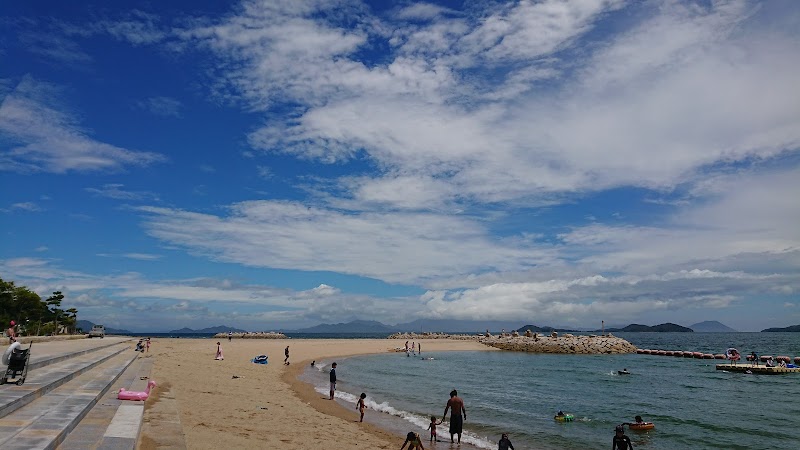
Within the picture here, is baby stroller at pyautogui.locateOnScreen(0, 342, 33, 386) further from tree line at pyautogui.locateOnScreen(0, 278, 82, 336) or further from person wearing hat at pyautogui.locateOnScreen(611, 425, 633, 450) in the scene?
Answer: tree line at pyautogui.locateOnScreen(0, 278, 82, 336)

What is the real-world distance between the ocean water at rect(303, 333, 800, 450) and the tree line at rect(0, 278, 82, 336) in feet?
133

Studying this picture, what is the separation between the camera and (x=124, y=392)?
1378 centimetres

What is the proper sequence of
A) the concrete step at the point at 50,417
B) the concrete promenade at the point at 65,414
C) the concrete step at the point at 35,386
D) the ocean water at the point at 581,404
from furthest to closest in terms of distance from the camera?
the ocean water at the point at 581,404 → the concrete step at the point at 35,386 → the concrete promenade at the point at 65,414 → the concrete step at the point at 50,417

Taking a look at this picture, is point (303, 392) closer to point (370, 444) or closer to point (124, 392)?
point (370, 444)

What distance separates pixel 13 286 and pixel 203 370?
44.8 metres

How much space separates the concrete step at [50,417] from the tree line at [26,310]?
5031cm

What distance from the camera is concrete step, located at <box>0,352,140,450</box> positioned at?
310 inches

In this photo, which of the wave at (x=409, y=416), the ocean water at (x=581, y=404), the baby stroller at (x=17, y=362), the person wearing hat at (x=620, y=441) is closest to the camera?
the baby stroller at (x=17, y=362)

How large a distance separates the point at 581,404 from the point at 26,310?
66.4 m

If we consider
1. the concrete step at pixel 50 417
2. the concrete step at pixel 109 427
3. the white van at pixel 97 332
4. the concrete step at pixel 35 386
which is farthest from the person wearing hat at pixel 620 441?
the white van at pixel 97 332

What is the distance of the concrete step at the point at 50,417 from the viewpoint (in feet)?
25.8

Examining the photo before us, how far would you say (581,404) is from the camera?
30.6 m

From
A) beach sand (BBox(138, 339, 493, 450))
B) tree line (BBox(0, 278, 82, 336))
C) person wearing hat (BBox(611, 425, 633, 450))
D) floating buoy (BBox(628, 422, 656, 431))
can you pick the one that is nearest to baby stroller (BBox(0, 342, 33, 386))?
beach sand (BBox(138, 339, 493, 450))

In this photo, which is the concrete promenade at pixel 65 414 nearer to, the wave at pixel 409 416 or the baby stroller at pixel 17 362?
the baby stroller at pixel 17 362
